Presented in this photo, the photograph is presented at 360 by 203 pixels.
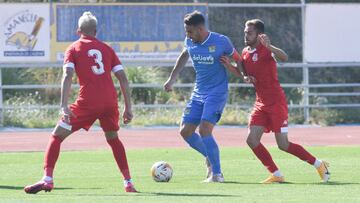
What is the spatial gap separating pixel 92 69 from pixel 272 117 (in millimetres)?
2966

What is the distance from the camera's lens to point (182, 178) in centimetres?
1418

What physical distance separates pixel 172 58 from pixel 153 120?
1736 mm

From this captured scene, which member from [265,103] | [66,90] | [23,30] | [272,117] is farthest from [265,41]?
[23,30]

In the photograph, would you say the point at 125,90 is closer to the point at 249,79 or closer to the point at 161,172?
the point at 161,172

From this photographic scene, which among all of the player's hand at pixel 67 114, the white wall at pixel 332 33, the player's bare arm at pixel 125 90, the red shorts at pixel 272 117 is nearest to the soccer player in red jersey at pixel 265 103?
the red shorts at pixel 272 117

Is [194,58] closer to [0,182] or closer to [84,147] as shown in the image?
[0,182]

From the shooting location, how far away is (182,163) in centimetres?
1656

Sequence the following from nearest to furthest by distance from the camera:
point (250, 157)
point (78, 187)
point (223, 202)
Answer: point (223, 202) → point (78, 187) → point (250, 157)

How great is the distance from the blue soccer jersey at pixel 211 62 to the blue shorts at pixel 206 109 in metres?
0.09

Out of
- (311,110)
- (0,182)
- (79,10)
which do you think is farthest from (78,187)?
(311,110)

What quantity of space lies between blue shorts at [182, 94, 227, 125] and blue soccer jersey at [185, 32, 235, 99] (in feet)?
0.31

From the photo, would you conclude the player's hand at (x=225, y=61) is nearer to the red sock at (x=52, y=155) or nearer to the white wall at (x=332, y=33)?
the red sock at (x=52, y=155)

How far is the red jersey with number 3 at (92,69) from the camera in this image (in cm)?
1188

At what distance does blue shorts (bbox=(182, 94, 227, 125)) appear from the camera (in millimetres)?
13391
